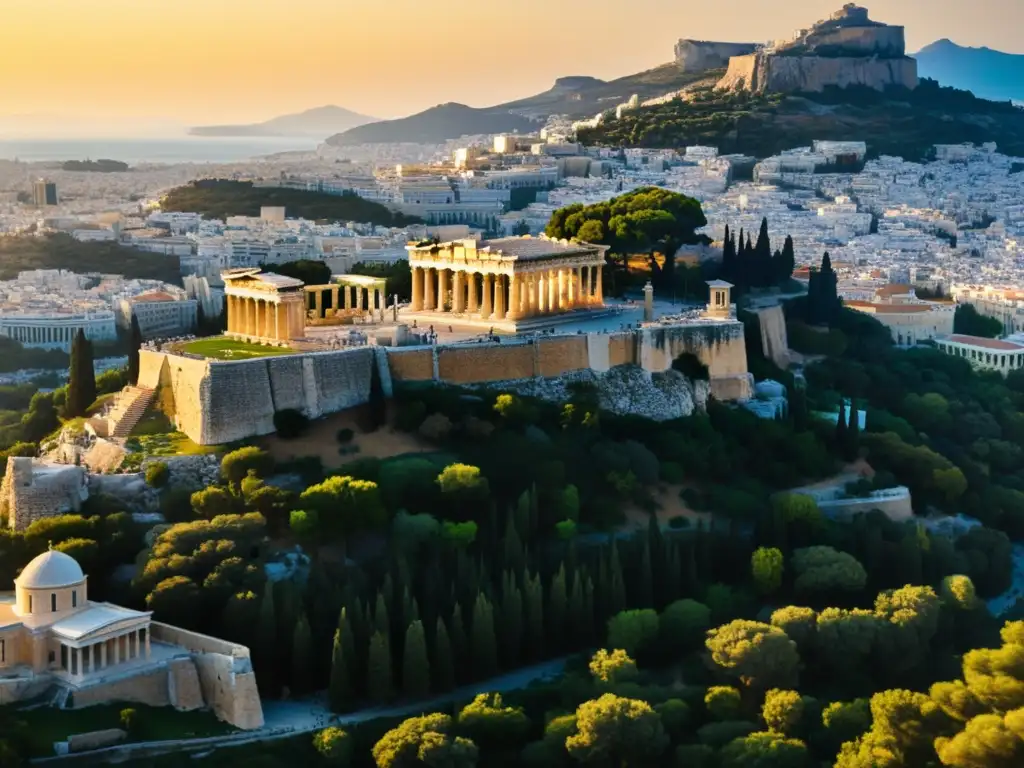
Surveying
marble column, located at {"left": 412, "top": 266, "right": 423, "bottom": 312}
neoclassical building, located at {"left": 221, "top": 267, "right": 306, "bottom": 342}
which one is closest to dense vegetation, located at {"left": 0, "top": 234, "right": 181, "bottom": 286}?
marble column, located at {"left": 412, "top": 266, "right": 423, "bottom": 312}

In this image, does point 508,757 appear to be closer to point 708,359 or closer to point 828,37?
point 708,359

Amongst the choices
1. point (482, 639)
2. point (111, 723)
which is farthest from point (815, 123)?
point (111, 723)

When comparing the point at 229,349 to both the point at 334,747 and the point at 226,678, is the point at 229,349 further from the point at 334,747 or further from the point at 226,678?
the point at 334,747

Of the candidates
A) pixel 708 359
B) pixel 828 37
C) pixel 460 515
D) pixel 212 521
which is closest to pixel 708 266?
pixel 708 359

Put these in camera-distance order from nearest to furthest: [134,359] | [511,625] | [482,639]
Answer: [482,639], [511,625], [134,359]

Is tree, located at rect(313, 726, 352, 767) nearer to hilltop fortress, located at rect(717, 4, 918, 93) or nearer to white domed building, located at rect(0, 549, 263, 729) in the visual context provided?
white domed building, located at rect(0, 549, 263, 729)

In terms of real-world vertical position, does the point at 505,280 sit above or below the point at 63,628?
above
